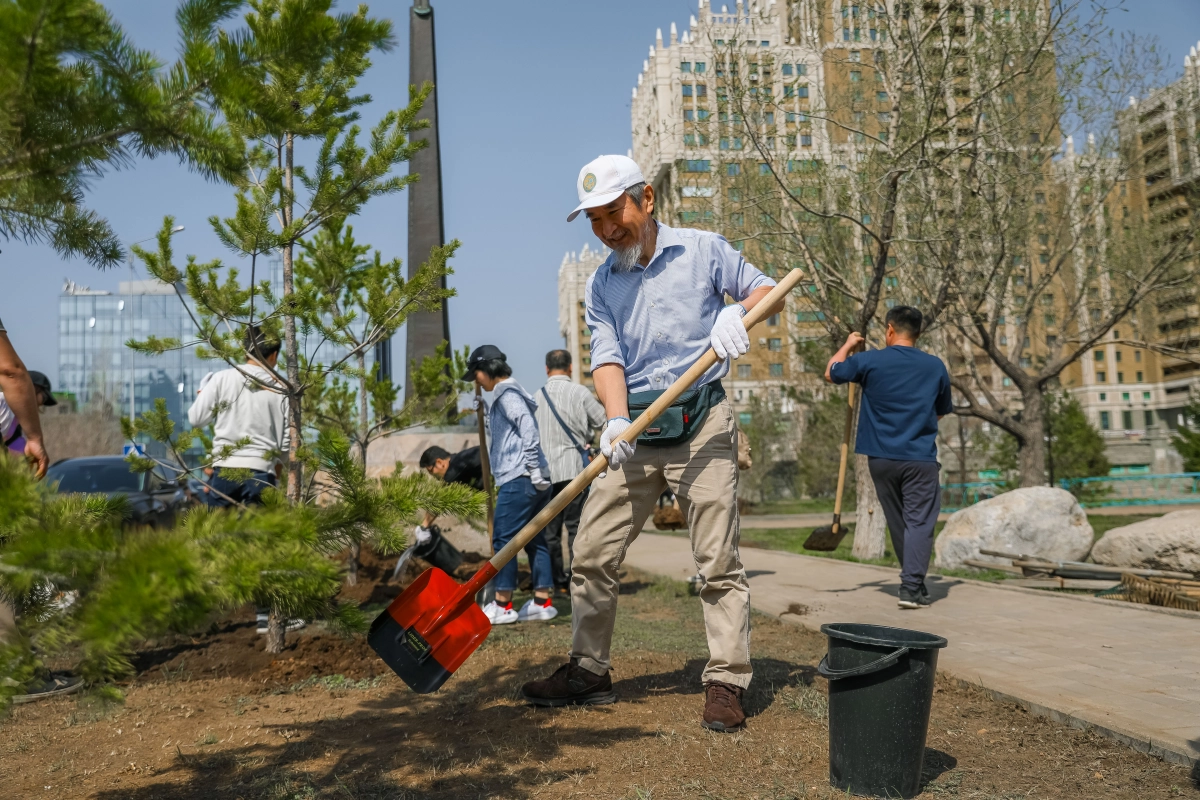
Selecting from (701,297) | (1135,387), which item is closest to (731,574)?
(701,297)

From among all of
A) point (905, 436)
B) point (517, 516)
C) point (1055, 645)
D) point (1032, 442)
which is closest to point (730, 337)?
point (1055, 645)

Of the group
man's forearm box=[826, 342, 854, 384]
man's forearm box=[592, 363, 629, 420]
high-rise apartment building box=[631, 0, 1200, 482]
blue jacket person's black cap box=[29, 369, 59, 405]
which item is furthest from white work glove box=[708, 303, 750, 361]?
high-rise apartment building box=[631, 0, 1200, 482]

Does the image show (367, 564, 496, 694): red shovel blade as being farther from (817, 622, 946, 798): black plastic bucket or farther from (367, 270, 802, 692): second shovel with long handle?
(817, 622, 946, 798): black plastic bucket

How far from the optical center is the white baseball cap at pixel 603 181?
3629 millimetres

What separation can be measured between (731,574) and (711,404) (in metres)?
0.68

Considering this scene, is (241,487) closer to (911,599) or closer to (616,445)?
(616,445)

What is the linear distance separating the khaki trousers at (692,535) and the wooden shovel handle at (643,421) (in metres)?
0.22

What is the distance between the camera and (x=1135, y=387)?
3610 inches

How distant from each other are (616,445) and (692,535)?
56 centimetres

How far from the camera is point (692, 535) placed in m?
3.80

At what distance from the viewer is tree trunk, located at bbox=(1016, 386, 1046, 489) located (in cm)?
1636

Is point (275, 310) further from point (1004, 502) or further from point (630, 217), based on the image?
point (1004, 502)

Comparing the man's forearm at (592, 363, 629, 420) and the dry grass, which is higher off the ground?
the man's forearm at (592, 363, 629, 420)

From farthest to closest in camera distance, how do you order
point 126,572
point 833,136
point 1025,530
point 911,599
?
point 833,136, point 1025,530, point 911,599, point 126,572
